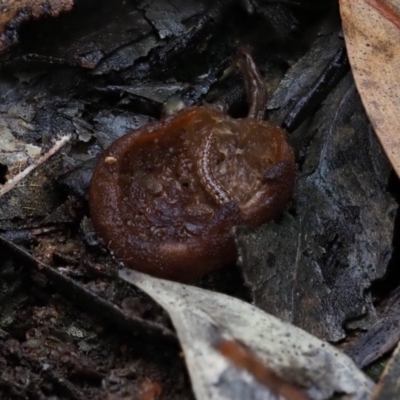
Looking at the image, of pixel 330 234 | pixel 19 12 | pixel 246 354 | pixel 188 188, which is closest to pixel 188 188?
pixel 188 188

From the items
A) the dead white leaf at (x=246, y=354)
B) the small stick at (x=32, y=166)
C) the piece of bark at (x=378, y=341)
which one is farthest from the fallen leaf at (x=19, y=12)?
the piece of bark at (x=378, y=341)

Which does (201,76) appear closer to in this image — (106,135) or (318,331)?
(106,135)

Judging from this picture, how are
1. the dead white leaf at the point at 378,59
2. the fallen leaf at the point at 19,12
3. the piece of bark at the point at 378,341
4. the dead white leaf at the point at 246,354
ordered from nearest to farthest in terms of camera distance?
the dead white leaf at the point at 246,354 < the piece of bark at the point at 378,341 < the dead white leaf at the point at 378,59 < the fallen leaf at the point at 19,12

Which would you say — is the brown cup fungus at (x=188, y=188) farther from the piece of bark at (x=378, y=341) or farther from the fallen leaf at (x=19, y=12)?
the fallen leaf at (x=19, y=12)

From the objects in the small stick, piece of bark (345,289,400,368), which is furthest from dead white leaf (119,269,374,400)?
the small stick

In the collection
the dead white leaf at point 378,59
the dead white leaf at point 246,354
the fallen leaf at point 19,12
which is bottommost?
the dead white leaf at point 246,354

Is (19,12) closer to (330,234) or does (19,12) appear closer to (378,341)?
(330,234)

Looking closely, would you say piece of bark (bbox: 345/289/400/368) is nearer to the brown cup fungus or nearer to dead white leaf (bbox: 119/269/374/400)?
dead white leaf (bbox: 119/269/374/400)
